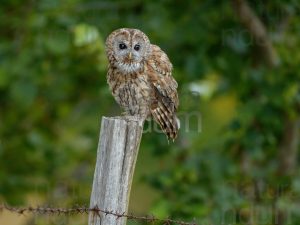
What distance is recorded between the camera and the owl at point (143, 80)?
20.4 ft

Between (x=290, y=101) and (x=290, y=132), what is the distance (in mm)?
882

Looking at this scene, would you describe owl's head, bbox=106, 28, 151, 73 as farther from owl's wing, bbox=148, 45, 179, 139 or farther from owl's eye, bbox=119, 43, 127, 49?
owl's wing, bbox=148, 45, 179, 139

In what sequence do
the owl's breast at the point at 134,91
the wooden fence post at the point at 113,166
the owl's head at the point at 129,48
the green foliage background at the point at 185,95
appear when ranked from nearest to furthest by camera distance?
the wooden fence post at the point at 113,166 → the owl's head at the point at 129,48 → the owl's breast at the point at 134,91 → the green foliage background at the point at 185,95

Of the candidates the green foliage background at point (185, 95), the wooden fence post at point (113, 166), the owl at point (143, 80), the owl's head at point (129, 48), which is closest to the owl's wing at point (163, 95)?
the owl at point (143, 80)

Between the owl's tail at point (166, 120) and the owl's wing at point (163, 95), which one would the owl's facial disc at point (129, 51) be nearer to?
the owl's wing at point (163, 95)

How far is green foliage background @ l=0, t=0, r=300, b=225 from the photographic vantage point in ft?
25.2

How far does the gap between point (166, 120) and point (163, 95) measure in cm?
21

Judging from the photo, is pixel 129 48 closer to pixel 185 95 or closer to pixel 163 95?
pixel 163 95

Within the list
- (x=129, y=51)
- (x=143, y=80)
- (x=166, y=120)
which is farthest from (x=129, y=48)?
(x=166, y=120)

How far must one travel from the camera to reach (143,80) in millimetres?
6297

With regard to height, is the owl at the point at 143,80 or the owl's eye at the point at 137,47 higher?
the owl's eye at the point at 137,47

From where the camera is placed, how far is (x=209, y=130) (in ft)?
36.4

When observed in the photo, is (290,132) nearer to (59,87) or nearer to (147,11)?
(147,11)

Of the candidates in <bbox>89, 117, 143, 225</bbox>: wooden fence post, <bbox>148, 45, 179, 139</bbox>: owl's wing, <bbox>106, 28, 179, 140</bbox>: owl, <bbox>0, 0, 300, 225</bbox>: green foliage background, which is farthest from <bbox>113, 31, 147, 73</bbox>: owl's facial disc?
<bbox>89, 117, 143, 225</bbox>: wooden fence post
